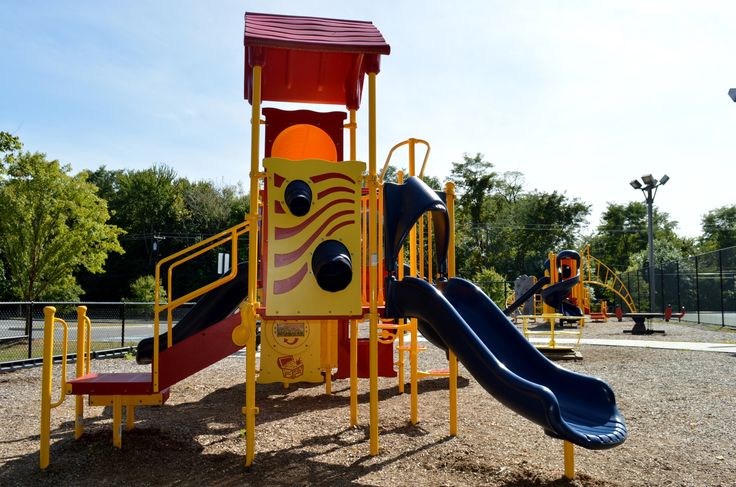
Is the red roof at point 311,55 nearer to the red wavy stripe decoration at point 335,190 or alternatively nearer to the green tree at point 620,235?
the red wavy stripe decoration at point 335,190

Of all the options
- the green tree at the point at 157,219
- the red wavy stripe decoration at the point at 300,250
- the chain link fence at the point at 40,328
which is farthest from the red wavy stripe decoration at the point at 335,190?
the green tree at the point at 157,219

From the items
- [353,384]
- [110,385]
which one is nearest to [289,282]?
[353,384]

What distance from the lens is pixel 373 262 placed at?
541 centimetres

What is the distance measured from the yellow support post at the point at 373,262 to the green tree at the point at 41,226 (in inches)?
596

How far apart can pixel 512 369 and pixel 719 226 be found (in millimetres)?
86111

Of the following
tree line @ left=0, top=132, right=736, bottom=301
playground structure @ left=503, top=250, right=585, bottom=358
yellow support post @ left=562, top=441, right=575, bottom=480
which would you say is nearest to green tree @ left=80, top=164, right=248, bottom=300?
tree line @ left=0, top=132, right=736, bottom=301

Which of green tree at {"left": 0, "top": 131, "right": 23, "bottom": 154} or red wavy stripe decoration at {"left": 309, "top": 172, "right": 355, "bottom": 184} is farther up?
green tree at {"left": 0, "top": 131, "right": 23, "bottom": 154}

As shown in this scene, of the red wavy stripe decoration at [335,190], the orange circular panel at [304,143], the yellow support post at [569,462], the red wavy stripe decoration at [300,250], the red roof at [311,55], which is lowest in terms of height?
the yellow support post at [569,462]

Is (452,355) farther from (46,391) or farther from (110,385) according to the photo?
(46,391)

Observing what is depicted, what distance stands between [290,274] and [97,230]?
15013mm

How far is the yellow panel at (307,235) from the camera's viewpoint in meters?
5.42

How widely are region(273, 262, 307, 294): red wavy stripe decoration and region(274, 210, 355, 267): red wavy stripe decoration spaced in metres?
0.12

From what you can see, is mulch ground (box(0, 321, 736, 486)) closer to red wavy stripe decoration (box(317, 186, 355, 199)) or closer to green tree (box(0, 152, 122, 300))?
red wavy stripe decoration (box(317, 186, 355, 199))

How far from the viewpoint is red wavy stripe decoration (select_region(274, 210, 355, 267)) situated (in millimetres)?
5434
